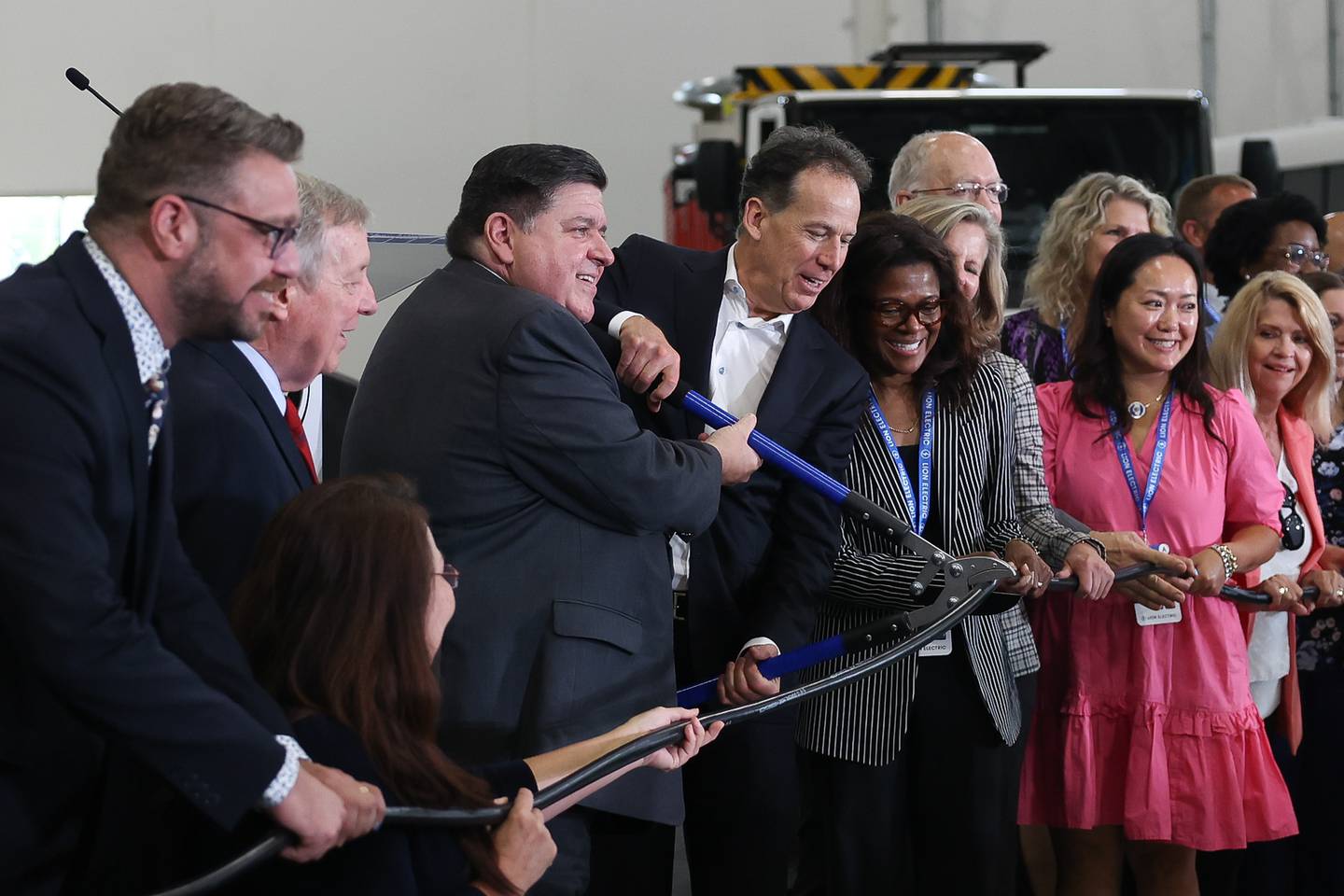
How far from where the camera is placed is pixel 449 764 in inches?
80.8

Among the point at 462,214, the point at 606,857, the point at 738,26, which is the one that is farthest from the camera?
the point at 738,26

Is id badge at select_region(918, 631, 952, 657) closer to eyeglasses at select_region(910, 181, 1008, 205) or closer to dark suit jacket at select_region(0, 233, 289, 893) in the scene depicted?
eyeglasses at select_region(910, 181, 1008, 205)

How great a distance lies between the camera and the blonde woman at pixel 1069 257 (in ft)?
14.3

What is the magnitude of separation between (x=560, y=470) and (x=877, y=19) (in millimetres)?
9539

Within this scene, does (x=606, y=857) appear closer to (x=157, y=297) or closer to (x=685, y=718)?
(x=685, y=718)

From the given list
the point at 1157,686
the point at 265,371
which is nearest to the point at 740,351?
the point at 265,371

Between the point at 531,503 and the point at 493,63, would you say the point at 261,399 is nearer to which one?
the point at 531,503

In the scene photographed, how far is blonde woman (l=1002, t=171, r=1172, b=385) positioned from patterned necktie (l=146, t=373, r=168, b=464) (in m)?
2.92

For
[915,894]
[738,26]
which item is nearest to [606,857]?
[915,894]

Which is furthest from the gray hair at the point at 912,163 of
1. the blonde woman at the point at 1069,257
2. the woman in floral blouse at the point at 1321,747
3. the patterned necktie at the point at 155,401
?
the patterned necktie at the point at 155,401

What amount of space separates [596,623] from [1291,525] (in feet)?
7.24

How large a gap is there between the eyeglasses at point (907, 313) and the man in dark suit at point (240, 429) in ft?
3.98

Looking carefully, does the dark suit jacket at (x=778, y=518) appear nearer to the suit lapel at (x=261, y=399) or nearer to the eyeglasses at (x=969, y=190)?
the suit lapel at (x=261, y=399)

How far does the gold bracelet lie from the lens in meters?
3.52
